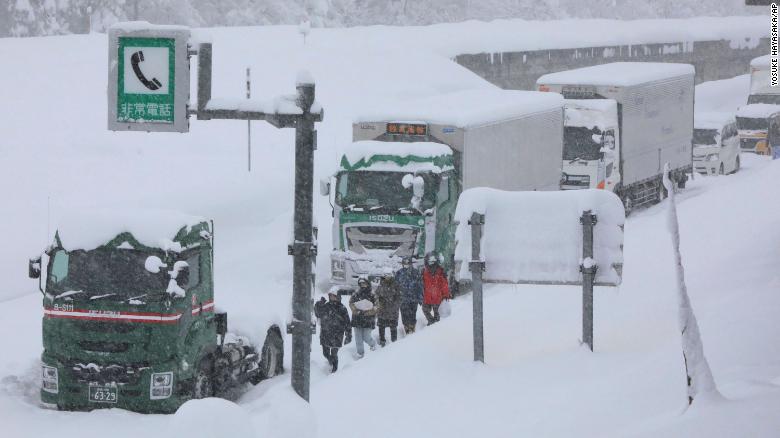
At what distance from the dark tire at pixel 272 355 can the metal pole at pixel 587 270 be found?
4521mm

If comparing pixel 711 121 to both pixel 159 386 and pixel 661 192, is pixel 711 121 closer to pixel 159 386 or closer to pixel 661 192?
pixel 661 192

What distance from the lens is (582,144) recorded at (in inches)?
1253

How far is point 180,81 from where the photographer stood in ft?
34.9

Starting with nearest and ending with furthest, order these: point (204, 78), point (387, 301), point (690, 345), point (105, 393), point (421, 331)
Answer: point (690, 345)
point (204, 78)
point (105, 393)
point (421, 331)
point (387, 301)

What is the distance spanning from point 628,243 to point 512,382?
1193 cm

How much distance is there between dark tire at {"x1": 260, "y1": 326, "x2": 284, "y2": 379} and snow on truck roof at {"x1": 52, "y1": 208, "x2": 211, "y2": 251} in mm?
2418

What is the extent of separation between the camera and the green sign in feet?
34.8

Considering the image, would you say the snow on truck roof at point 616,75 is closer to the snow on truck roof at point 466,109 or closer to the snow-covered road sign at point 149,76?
the snow on truck roof at point 466,109

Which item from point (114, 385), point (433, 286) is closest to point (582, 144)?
point (433, 286)

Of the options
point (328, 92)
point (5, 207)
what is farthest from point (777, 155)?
point (5, 207)

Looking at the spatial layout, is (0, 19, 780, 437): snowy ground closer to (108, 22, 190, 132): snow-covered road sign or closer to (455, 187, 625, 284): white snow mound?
(455, 187, 625, 284): white snow mound

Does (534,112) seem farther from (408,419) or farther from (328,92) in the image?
(328,92)

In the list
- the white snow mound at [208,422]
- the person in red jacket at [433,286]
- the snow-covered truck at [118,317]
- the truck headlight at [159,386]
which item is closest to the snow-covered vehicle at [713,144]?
the person in red jacket at [433,286]

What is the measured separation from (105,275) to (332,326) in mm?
3744
